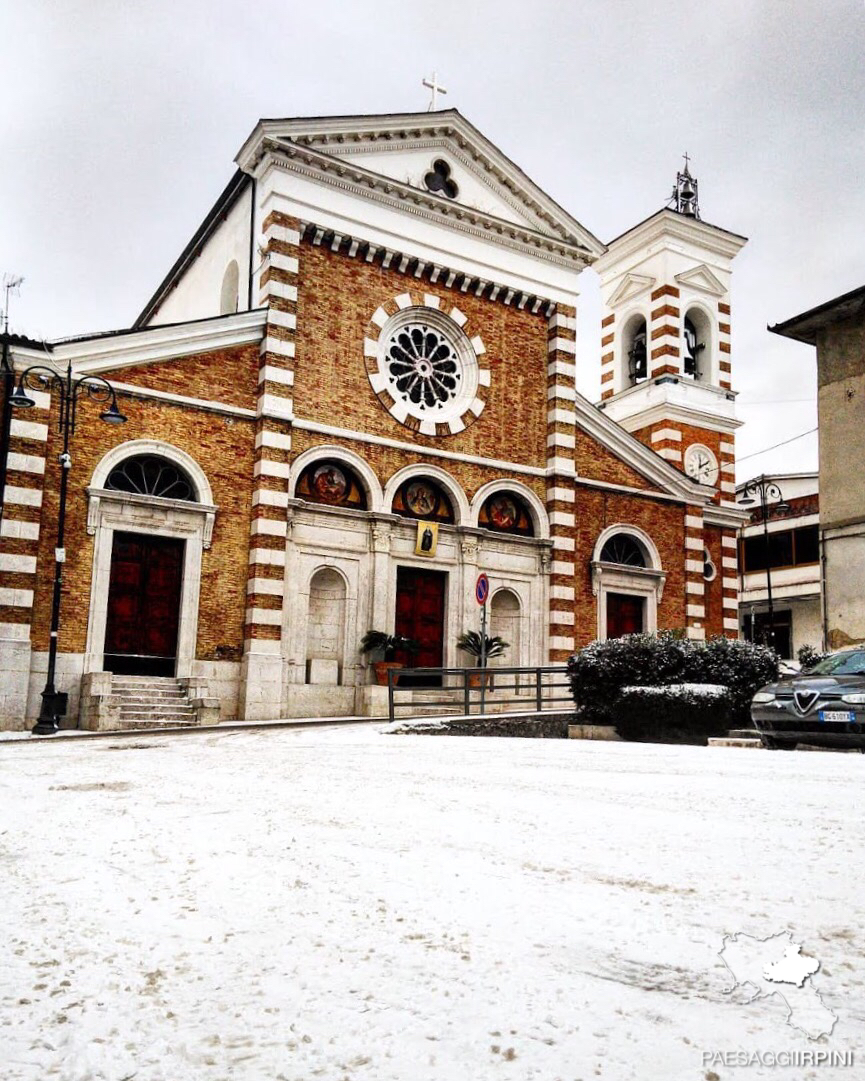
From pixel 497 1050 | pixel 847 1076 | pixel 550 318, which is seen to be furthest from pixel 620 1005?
pixel 550 318

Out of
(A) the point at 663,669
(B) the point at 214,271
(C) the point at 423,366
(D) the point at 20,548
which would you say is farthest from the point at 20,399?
(A) the point at 663,669

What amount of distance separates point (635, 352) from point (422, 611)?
16984 mm

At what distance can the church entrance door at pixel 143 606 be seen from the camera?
21.4m

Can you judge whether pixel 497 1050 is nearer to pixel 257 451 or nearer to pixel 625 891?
pixel 625 891

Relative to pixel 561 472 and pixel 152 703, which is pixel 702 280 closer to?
pixel 561 472

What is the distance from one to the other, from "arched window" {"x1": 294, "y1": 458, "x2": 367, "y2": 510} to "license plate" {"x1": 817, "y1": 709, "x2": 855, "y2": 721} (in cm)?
1388

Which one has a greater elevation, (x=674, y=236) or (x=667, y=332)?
(x=674, y=236)

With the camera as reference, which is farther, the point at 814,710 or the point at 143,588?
the point at 143,588

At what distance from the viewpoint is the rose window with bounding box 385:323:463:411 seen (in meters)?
26.0

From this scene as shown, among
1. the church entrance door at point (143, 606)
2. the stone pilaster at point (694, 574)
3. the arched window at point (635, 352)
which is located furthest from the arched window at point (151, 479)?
the arched window at point (635, 352)

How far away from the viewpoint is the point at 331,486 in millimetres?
24297

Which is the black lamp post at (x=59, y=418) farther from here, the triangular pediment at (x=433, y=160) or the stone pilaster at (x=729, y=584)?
the stone pilaster at (x=729, y=584)

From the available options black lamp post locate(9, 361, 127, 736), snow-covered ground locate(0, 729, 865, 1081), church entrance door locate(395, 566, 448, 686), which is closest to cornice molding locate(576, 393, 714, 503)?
church entrance door locate(395, 566, 448, 686)

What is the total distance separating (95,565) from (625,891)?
18.3 meters
